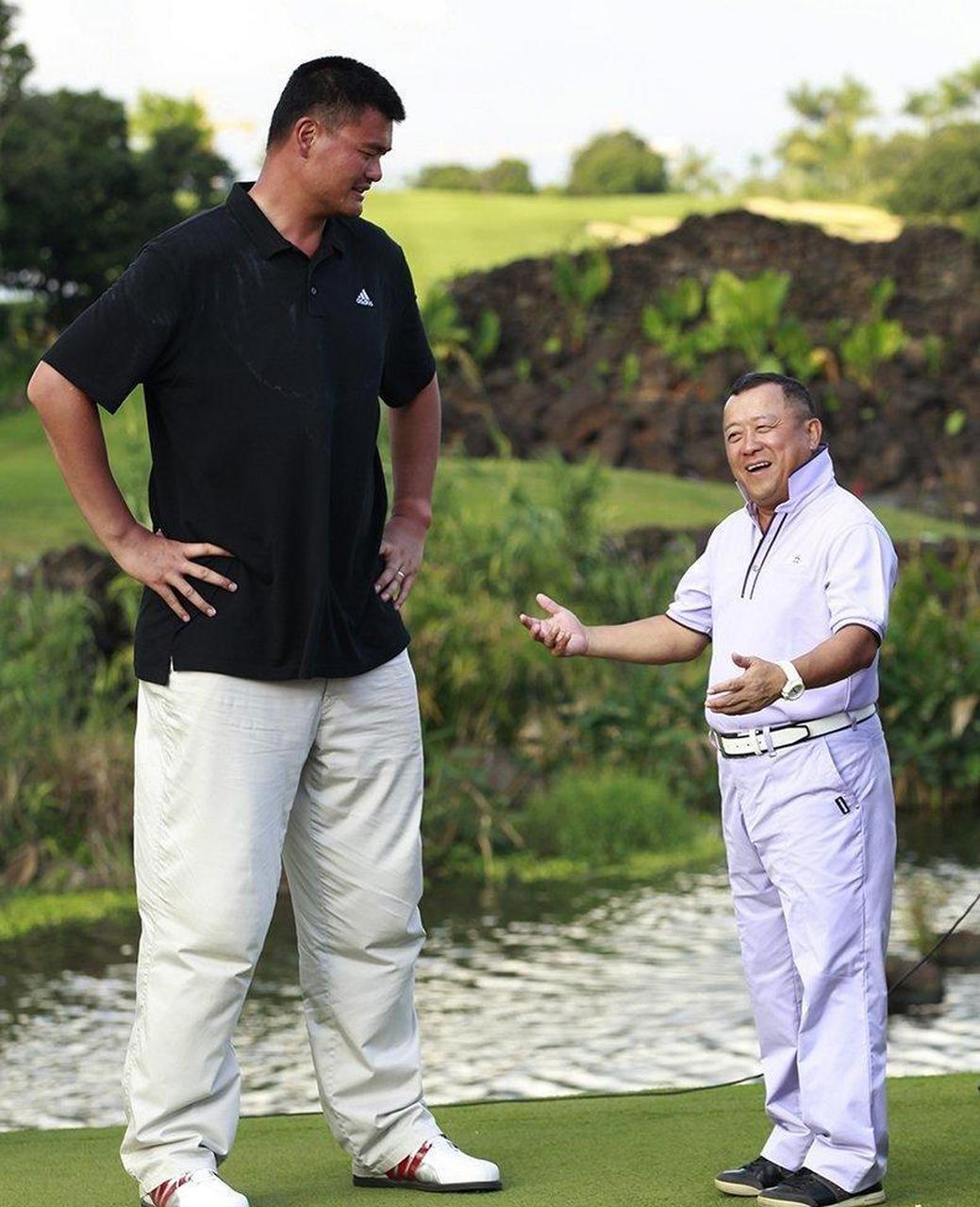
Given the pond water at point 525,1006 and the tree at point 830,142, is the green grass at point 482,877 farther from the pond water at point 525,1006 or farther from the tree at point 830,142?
the tree at point 830,142

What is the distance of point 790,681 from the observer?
378 cm

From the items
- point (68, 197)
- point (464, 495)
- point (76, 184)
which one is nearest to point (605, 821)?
point (464, 495)

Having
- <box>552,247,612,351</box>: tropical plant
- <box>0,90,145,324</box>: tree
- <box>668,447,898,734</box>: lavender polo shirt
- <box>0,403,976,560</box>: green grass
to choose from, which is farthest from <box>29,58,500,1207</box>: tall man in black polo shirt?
<box>0,90,145,324</box>: tree

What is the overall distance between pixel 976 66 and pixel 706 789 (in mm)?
74056

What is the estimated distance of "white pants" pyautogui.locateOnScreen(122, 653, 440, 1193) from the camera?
13.1 feet

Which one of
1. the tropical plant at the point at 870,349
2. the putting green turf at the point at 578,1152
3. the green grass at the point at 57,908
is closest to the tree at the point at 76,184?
the tropical plant at the point at 870,349

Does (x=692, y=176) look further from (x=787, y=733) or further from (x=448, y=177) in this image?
(x=787, y=733)

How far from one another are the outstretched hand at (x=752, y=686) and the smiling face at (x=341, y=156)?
1075mm

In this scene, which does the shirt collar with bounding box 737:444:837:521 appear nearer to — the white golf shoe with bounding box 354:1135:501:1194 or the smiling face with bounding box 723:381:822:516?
the smiling face with bounding box 723:381:822:516

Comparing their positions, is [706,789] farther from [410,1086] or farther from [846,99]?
[846,99]

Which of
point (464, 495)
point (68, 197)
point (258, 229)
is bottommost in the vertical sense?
point (464, 495)

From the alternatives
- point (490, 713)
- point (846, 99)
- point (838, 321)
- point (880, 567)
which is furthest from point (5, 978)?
point (846, 99)

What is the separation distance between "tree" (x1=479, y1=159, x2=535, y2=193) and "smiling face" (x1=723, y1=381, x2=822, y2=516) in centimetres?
6144

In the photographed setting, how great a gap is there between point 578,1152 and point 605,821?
5633 millimetres
